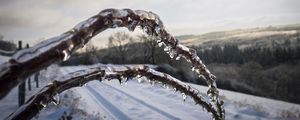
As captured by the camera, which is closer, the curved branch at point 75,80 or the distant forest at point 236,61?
the curved branch at point 75,80

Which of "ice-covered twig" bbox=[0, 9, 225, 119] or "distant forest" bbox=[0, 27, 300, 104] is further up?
"ice-covered twig" bbox=[0, 9, 225, 119]

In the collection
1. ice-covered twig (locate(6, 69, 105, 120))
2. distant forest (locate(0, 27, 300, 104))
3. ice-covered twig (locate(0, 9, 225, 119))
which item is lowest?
distant forest (locate(0, 27, 300, 104))

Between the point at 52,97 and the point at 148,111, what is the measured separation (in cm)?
1422

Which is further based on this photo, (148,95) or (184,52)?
(148,95)

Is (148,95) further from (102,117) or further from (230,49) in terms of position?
(230,49)

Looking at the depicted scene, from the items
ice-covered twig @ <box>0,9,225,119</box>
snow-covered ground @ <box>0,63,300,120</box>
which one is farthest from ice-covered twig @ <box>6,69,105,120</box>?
snow-covered ground @ <box>0,63,300,120</box>

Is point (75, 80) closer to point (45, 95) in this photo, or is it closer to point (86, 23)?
point (45, 95)

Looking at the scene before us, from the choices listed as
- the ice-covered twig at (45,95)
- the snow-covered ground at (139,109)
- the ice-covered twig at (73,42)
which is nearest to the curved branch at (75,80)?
the ice-covered twig at (45,95)

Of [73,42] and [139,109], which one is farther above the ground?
[73,42]

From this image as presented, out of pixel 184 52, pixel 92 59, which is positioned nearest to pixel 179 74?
pixel 92 59

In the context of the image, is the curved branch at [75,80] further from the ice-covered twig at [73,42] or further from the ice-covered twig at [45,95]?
the ice-covered twig at [73,42]

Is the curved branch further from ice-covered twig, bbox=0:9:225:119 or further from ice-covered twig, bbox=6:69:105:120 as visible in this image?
ice-covered twig, bbox=0:9:225:119

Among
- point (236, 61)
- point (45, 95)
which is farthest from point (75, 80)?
point (236, 61)

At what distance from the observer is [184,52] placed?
2.38 feet
